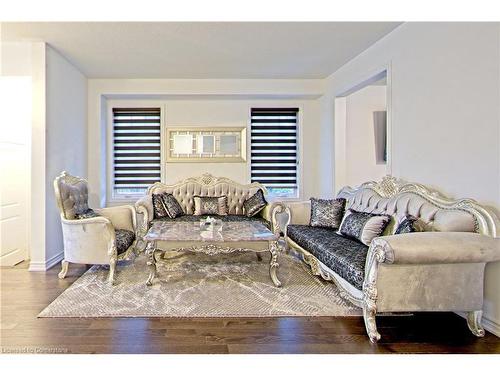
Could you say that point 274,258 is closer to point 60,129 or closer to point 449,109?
point 449,109

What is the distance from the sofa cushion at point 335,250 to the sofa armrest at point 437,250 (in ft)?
1.29

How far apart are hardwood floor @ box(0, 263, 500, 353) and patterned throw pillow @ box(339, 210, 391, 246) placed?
0.81m

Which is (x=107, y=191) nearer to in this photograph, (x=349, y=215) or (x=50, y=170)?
(x=50, y=170)

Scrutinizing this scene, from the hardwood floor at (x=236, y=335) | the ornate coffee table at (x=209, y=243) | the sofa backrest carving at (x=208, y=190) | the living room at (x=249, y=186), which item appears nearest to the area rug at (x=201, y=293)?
the living room at (x=249, y=186)

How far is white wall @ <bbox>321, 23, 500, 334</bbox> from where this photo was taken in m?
2.56

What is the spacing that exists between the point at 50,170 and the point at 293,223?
11.1 feet

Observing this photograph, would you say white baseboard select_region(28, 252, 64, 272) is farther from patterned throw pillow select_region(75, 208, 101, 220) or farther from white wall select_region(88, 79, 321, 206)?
white wall select_region(88, 79, 321, 206)

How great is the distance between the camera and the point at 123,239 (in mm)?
3863

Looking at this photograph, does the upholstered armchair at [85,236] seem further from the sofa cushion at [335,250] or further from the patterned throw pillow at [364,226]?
the patterned throw pillow at [364,226]

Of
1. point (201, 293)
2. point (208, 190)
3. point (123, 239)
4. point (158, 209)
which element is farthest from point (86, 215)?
point (208, 190)

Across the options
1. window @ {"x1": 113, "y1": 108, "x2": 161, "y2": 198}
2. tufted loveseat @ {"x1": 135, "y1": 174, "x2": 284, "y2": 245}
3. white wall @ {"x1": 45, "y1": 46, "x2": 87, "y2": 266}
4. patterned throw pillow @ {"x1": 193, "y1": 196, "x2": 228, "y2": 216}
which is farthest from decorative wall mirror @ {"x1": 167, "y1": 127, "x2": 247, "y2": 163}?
white wall @ {"x1": 45, "y1": 46, "x2": 87, "y2": 266}

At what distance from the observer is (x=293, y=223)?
4766mm

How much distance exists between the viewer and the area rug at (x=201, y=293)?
111 inches
